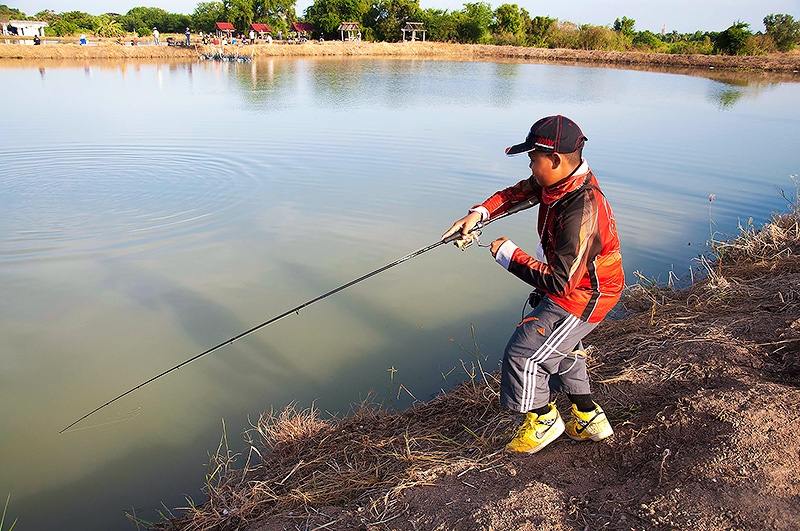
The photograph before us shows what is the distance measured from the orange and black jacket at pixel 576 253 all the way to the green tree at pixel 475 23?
5466cm

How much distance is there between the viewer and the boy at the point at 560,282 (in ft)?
7.25

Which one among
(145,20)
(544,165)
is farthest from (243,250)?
(145,20)

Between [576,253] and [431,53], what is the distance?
154 feet

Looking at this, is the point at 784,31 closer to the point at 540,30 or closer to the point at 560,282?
the point at 540,30

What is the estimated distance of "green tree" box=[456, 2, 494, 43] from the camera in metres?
52.8

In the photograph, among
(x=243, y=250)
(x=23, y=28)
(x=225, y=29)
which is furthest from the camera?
(x=225, y=29)

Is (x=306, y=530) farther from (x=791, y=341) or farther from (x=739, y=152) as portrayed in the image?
(x=739, y=152)

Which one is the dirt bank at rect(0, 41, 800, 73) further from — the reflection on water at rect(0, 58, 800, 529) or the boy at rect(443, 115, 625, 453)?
the boy at rect(443, 115, 625, 453)

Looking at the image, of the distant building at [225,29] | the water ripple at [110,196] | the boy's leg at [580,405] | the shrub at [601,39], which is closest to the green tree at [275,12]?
the distant building at [225,29]

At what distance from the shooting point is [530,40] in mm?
52969

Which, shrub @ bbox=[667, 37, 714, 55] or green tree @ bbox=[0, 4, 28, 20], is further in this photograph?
green tree @ bbox=[0, 4, 28, 20]

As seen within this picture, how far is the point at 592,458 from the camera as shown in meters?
2.49

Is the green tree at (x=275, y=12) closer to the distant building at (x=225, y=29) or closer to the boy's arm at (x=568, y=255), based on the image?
the distant building at (x=225, y=29)

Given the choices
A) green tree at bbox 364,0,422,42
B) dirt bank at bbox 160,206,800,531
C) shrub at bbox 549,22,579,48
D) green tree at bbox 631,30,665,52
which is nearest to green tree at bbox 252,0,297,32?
green tree at bbox 364,0,422,42
